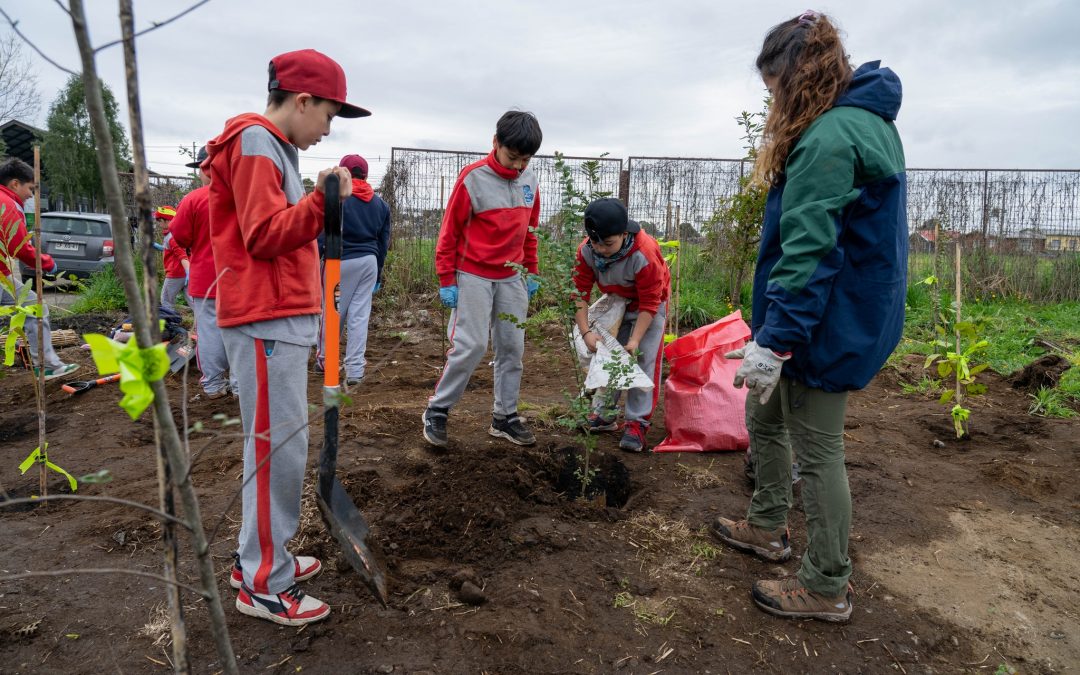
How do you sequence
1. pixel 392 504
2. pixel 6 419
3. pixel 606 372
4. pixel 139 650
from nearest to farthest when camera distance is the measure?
pixel 139 650 < pixel 392 504 < pixel 606 372 < pixel 6 419

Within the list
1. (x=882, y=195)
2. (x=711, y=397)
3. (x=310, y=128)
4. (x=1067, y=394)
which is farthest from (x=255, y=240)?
(x=1067, y=394)

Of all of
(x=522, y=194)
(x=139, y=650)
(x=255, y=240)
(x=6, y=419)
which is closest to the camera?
(x=255, y=240)

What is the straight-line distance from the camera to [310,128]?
2.10 metres

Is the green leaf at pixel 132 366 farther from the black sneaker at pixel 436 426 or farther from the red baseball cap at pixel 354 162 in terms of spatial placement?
the red baseball cap at pixel 354 162

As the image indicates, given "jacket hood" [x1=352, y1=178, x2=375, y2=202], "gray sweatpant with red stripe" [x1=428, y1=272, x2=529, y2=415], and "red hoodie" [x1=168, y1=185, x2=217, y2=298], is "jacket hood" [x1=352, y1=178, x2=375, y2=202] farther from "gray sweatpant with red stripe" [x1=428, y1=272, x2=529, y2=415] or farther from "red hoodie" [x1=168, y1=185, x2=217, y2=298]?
"gray sweatpant with red stripe" [x1=428, y1=272, x2=529, y2=415]

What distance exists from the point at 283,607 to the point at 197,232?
3.29 metres

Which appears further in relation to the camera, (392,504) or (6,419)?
(6,419)

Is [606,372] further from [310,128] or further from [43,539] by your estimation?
[43,539]

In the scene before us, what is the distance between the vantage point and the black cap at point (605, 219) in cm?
352

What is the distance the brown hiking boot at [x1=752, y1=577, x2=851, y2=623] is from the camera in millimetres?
2322

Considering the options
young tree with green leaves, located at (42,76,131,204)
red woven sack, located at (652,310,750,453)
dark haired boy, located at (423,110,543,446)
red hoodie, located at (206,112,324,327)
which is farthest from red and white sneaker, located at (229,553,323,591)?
young tree with green leaves, located at (42,76,131,204)

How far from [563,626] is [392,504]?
3.77ft

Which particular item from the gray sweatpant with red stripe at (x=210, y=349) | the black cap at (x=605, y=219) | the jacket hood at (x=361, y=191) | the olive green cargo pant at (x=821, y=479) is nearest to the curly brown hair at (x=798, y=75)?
the olive green cargo pant at (x=821, y=479)

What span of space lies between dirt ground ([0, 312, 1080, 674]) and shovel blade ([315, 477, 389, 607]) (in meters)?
0.16
